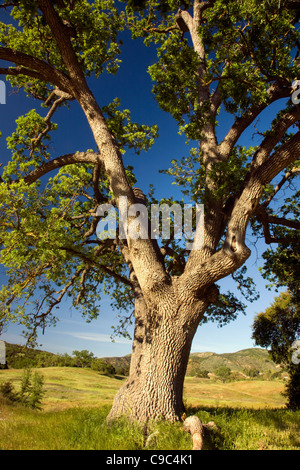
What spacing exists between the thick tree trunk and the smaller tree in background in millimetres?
11318

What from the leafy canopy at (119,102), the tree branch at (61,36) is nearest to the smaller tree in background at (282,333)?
the leafy canopy at (119,102)

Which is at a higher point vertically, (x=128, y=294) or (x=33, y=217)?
(x=33, y=217)

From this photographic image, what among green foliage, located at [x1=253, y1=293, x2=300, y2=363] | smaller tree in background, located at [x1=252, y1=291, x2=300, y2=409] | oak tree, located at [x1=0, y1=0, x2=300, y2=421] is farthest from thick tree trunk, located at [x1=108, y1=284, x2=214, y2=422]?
green foliage, located at [x1=253, y1=293, x2=300, y2=363]

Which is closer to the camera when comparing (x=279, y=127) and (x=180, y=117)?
(x=279, y=127)

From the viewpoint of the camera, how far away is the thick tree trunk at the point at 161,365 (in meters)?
5.69

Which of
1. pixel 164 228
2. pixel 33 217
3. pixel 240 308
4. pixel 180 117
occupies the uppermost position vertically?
pixel 180 117

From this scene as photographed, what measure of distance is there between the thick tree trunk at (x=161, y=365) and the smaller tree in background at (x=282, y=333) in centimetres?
1132

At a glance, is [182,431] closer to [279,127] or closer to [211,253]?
[211,253]

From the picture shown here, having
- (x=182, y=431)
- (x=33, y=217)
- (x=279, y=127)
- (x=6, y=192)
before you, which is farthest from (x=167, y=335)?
(x=279, y=127)

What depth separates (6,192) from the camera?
6.37 metres

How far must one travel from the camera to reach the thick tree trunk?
569 centimetres

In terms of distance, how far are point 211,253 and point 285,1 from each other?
6.58m

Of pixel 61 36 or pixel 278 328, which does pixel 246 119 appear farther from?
pixel 278 328
